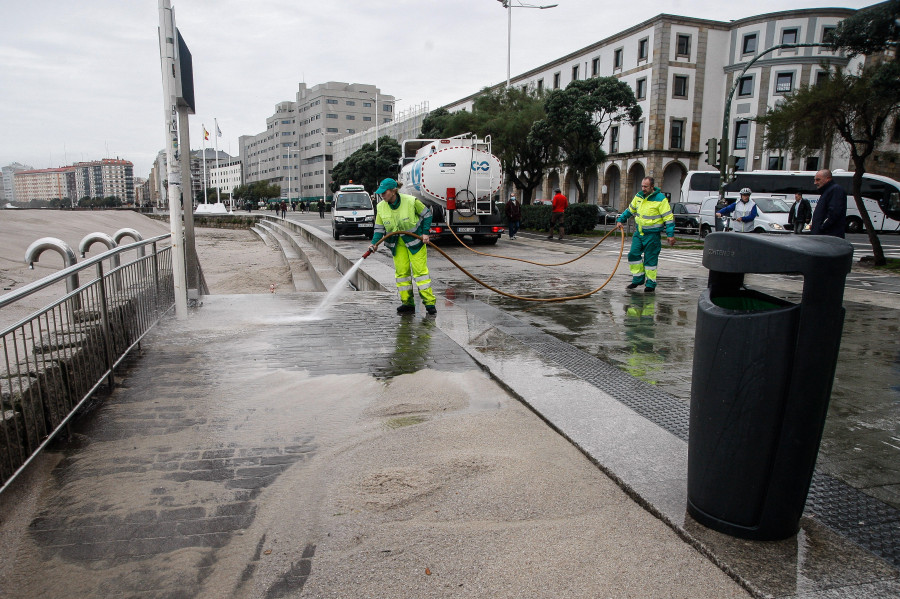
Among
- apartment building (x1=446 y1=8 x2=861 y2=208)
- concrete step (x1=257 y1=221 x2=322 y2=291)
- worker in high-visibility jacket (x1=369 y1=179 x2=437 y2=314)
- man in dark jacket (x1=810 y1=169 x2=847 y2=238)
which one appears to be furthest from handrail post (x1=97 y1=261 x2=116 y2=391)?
apartment building (x1=446 y1=8 x2=861 y2=208)

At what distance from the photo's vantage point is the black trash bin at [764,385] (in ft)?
7.28

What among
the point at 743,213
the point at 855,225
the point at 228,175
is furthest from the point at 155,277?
the point at 228,175

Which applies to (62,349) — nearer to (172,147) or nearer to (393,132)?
(172,147)

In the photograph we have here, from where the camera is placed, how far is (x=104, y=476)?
3.24m

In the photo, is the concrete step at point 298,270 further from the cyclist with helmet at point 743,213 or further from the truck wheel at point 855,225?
the truck wheel at point 855,225

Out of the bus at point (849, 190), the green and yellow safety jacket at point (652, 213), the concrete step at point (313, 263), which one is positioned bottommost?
the concrete step at point (313, 263)

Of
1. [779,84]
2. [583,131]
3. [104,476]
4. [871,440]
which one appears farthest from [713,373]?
[779,84]

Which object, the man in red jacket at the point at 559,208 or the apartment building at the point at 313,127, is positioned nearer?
the man in red jacket at the point at 559,208

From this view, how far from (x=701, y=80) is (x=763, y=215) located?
96.3ft

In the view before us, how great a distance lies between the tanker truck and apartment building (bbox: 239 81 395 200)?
98192mm

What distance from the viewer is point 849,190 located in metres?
31.7

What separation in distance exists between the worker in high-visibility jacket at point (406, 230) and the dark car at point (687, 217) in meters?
22.7

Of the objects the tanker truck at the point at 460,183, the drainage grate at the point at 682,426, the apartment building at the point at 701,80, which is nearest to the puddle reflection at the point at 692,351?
the drainage grate at the point at 682,426

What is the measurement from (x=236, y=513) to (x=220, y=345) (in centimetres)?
342
